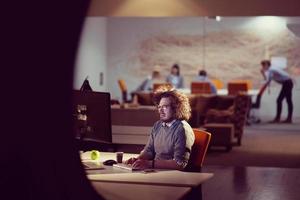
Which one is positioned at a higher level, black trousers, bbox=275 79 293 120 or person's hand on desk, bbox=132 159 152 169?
black trousers, bbox=275 79 293 120

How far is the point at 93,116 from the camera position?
571cm

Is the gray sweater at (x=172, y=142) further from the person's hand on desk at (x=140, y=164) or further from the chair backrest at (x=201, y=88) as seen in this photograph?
the chair backrest at (x=201, y=88)

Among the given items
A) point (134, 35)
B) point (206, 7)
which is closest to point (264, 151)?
point (206, 7)

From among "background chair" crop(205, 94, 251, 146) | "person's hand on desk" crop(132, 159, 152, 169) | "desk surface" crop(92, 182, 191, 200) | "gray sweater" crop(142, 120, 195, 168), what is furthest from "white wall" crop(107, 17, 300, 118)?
"desk surface" crop(92, 182, 191, 200)

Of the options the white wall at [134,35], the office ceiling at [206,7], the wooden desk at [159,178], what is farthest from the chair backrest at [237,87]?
the wooden desk at [159,178]

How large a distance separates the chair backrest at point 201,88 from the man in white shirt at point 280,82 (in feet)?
4.48

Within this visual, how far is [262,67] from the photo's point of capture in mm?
18797

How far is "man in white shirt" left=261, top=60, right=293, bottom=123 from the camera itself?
18391 millimetres

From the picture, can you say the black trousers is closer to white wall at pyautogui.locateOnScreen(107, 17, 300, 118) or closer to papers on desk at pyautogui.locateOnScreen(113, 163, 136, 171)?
white wall at pyautogui.locateOnScreen(107, 17, 300, 118)

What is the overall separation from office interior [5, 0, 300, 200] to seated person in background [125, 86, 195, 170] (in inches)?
11.6

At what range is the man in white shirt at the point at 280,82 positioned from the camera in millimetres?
18391

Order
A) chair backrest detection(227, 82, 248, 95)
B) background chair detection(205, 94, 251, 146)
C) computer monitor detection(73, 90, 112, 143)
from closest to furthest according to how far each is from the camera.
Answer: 1. computer monitor detection(73, 90, 112, 143)
2. background chair detection(205, 94, 251, 146)
3. chair backrest detection(227, 82, 248, 95)

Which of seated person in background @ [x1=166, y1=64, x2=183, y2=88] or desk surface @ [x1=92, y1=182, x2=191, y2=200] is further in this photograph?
seated person in background @ [x1=166, y1=64, x2=183, y2=88]

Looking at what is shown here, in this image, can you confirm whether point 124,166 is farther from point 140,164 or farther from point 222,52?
point 222,52
